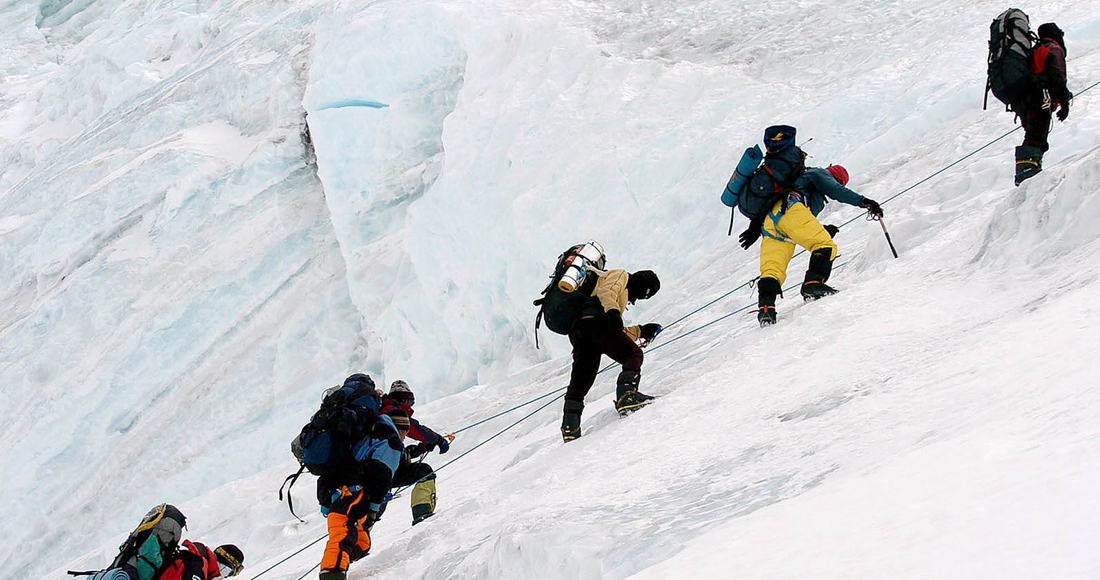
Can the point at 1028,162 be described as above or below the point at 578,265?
above

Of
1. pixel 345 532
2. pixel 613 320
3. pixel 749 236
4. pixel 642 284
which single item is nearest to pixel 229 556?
pixel 345 532

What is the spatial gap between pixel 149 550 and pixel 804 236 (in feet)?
12.8

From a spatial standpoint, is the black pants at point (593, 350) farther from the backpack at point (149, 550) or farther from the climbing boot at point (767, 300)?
the backpack at point (149, 550)

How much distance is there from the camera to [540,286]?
10883mm

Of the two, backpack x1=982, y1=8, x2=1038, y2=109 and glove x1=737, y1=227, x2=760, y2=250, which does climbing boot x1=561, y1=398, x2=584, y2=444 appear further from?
A: backpack x1=982, y1=8, x2=1038, y2=109

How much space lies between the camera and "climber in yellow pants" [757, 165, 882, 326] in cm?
551

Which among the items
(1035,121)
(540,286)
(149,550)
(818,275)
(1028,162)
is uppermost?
(1035,121)

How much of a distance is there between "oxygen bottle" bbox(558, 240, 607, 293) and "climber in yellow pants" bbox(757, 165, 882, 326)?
933 millimetres

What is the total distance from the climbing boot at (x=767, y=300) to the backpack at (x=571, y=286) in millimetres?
906

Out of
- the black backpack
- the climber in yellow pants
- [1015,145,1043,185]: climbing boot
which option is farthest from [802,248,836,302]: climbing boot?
[1015,145,1043,185]: climbing boot

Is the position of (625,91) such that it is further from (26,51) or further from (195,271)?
(26,51)

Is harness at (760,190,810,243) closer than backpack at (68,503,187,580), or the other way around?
backpack at (68,503,187,580)

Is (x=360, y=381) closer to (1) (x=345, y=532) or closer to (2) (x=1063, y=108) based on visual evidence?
(1) (x=345, y=532)

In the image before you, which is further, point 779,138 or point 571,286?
point 779,138
